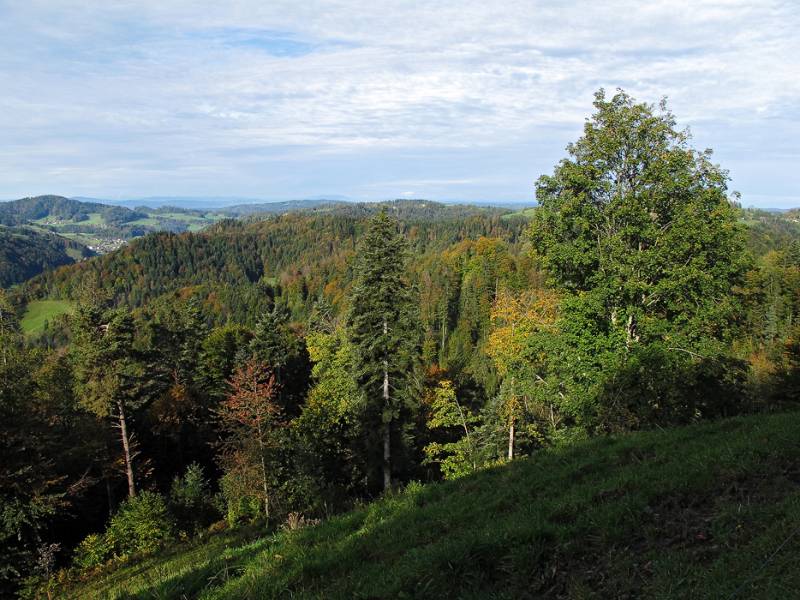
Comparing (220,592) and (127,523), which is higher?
(220,592)

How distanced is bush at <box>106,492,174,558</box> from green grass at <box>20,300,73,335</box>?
5656 inches

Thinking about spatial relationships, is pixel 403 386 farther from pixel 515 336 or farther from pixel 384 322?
pixel 515 336

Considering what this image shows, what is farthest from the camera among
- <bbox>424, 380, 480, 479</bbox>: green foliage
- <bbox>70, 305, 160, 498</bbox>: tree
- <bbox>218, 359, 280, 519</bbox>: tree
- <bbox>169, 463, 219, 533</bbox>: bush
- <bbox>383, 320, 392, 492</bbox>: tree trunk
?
<bbox>70, 305, 160, 498</bbox>: tree

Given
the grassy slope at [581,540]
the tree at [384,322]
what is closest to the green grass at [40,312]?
the tree at [384,322]

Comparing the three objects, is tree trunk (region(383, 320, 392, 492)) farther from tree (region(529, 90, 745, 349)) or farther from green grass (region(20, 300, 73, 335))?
green grass (region(20, 300, 73, 335))

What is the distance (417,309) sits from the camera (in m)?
25.3

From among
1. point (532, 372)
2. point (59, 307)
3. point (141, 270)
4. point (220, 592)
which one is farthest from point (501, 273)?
point (141, 270)

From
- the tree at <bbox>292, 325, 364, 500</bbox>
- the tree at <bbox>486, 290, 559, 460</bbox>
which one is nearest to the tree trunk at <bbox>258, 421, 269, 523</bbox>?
the tree at <bbox>292, 325, 364, 500</bbox>

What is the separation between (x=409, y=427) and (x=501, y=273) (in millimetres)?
86254

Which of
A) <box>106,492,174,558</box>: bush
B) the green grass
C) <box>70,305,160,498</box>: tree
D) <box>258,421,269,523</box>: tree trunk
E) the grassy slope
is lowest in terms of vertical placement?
the green grass

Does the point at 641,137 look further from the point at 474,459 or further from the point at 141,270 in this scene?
the point at 141,270

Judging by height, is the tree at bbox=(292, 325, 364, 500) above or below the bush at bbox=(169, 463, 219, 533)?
above

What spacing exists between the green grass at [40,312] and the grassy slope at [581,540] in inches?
6409

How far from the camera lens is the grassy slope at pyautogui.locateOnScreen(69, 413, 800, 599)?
15.4ft
